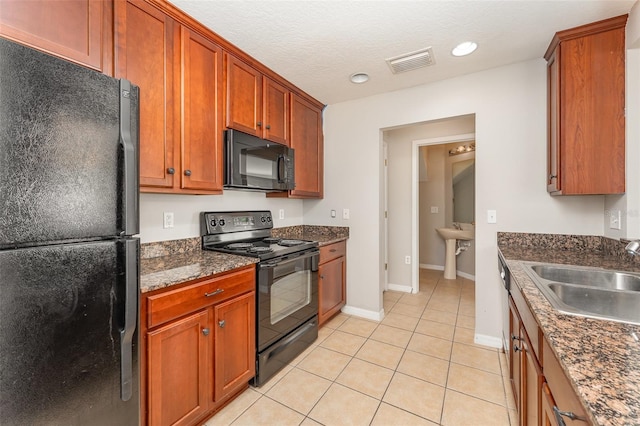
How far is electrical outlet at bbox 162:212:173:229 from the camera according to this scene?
1931 millimetres

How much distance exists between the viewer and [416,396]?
5.82 ft

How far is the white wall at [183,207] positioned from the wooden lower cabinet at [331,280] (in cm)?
82

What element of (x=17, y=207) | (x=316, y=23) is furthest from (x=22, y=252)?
(x=316, y=23)

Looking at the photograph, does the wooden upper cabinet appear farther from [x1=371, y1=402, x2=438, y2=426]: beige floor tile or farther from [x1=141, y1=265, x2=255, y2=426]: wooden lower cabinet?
[x1=141, y1=265, x2=255, y2=426]: wooden lower cabinet

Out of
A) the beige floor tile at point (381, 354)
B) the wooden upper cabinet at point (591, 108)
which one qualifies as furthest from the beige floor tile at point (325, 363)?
the wooden upper cabinet at point (591, 108)

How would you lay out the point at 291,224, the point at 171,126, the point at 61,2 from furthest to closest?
the point at 291,224 → the point at 171,126 → the point at 61,2

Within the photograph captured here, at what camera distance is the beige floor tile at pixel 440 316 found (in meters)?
2.89

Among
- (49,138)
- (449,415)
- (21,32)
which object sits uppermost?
(21,32)

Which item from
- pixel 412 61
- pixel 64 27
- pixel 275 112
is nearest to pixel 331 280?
pixel 275 112

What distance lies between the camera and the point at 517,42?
6.43 feet

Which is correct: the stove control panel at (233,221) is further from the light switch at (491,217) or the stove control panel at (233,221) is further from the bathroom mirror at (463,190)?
the bathroom mirror at (463,190)

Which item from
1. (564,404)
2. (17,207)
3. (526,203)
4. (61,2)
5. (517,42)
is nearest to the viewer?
(564,404)

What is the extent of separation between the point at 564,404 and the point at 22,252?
1557mm

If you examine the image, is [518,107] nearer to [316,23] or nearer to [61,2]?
[316,23]
